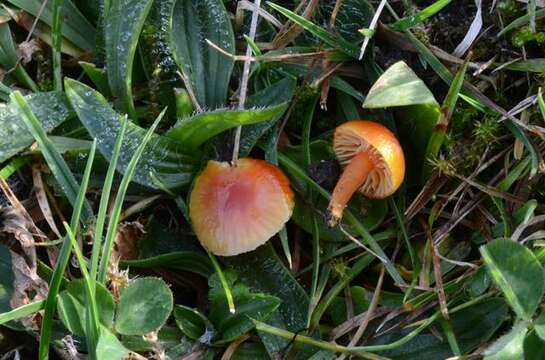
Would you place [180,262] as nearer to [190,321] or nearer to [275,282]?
[190,321]

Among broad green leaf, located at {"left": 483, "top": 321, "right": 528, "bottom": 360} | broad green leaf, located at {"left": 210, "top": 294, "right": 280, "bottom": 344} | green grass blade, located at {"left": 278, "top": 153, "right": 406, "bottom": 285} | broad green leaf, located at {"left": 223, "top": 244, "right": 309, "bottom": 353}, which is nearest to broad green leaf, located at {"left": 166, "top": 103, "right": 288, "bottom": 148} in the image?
green grass blade, located at {"left": 278, "top": 153, "right": 406, "bottom": 285}

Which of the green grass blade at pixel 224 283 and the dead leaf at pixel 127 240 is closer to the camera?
the green grass blade at pixel 224 283

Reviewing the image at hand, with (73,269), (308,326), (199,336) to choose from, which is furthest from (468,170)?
(73,269)

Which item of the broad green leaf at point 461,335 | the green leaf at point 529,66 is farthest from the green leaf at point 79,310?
the green leaf at point 529,66

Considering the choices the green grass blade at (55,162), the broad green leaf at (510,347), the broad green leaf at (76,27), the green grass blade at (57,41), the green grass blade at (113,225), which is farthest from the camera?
the broad green leaf at (76,27)

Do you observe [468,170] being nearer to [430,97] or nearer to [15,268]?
[430,97]

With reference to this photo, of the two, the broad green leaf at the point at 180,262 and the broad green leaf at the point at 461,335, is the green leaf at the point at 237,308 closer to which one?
the broad green leaf at the point at 180,262
